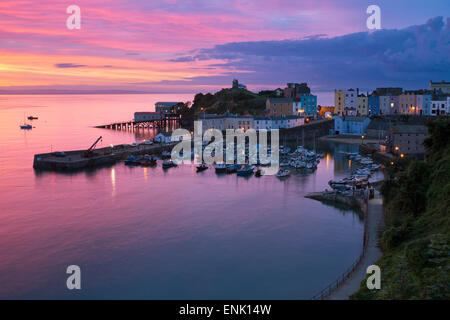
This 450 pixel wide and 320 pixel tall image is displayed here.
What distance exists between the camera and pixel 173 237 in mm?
10758

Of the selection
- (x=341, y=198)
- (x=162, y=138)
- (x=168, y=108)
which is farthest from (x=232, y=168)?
(x=168, y=108)

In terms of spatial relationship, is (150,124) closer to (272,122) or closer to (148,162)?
Result: (272,122)

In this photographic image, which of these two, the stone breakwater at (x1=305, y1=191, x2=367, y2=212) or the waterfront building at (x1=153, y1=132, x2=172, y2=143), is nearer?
the stone breakwater at (x1=305, y1=191, x2=367, y2=212)

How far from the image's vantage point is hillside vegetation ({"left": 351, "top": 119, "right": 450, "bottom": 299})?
560 cm

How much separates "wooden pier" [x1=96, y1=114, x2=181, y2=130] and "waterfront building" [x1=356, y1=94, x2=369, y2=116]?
21.2m

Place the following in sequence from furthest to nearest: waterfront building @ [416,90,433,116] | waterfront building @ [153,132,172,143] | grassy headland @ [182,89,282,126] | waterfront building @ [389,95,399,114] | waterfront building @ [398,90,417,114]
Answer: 1. grassy headland @ [182,89,282,126]
2. waterfront building @ [389,95,399,114]
3. waterfront building @ [398,90,417,114]
4. waterfront building @ [416,90,433,116]
5. waterfront building @ [153,132,172,143]

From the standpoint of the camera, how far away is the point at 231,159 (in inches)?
890

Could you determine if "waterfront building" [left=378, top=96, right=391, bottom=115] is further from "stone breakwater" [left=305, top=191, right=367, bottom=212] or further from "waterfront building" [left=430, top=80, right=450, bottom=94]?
"stone breakwater" [left=305, top=191, right=367, bottom=212]

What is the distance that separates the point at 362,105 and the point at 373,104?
98 cm

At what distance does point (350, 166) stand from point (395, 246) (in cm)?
1327

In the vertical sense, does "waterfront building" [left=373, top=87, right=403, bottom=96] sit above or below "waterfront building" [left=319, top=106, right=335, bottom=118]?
above

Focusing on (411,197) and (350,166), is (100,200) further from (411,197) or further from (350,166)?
(350,166)

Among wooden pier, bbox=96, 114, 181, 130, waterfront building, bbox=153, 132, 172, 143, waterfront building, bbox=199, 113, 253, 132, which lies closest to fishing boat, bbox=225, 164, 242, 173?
waterfront building, bbox=153, 132, 172, 143
